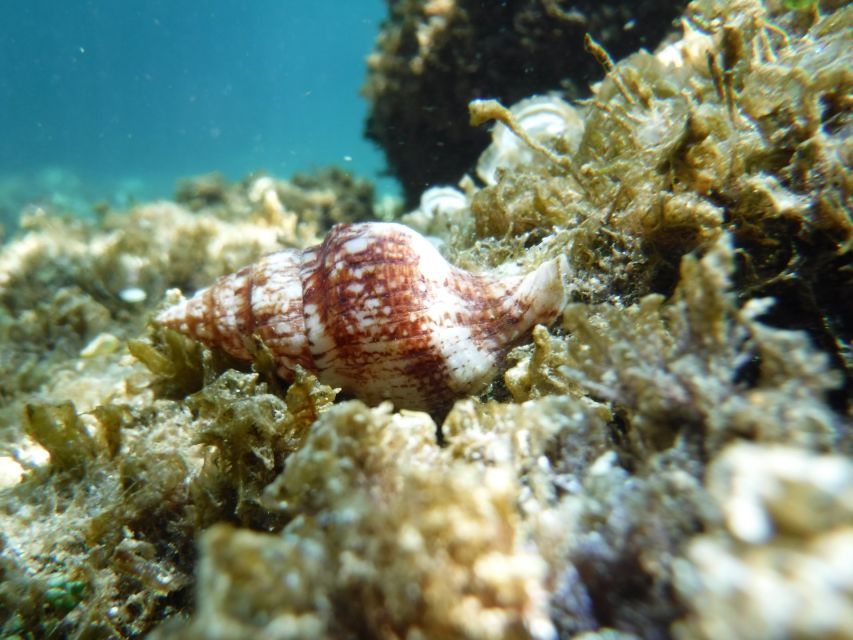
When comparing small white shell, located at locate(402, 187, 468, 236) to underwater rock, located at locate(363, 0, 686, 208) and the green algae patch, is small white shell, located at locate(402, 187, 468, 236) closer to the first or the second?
underwater rock, located at locate(363, 0, 686, 208)

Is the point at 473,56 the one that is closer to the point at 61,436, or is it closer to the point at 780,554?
the point at 61,436

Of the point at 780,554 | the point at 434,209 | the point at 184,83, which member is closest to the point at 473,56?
the point at 434,209

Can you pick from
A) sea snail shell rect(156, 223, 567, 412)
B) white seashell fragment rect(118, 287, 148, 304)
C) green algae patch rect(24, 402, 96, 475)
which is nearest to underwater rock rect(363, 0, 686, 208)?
white seashell fragment rect(118, 287, 148, 304)

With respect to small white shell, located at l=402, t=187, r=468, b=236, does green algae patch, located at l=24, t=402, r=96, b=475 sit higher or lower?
lower

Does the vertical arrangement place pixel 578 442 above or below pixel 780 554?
above

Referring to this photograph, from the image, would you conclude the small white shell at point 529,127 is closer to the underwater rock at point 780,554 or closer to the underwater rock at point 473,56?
the underwater rock at point 473,56
